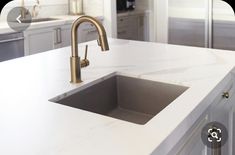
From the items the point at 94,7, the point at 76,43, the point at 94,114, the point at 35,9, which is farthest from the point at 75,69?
the point at 94,7

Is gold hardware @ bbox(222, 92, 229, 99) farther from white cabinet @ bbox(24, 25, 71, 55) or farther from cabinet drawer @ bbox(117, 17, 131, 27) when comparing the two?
cabinet drawer @ bbox(117, 17, 131, 27)

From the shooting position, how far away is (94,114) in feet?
3.06

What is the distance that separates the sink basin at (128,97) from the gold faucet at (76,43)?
0.06m

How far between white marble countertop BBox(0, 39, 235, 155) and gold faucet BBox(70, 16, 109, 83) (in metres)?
0.05

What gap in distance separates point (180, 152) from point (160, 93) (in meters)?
0.43

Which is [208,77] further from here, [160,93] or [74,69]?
[74,69]

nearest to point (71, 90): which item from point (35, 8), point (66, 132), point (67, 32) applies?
point (66, 132)

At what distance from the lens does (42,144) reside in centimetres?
75

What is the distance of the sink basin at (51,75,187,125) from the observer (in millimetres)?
1268

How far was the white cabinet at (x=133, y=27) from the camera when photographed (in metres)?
4.64

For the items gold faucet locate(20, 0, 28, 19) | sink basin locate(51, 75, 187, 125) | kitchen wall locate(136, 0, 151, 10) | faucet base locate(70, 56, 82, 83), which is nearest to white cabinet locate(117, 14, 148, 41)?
kitchen wall locate(136, 0, 151, 10)

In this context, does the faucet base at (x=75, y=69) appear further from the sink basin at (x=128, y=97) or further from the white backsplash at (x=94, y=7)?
the white backsplash at (x=94, y=7)

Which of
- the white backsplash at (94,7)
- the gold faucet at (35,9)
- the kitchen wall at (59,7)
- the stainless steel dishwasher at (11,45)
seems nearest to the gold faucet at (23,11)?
the kitchen wall at (59,7)

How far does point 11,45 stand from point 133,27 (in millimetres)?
2337
